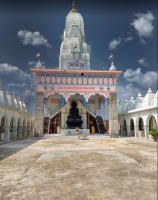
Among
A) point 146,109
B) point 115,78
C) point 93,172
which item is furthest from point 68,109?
point 93,172

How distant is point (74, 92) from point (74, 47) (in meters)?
11.8

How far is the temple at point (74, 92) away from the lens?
72.9ft

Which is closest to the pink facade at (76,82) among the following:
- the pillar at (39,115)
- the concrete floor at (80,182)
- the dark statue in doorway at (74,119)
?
the pillar at (39,115)

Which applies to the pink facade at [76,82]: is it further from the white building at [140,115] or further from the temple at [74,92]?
the white building at [140,115]

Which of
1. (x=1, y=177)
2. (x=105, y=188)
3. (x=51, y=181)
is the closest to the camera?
(x=105, y=188)

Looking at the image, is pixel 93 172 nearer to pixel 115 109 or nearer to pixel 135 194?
pixel 135 194

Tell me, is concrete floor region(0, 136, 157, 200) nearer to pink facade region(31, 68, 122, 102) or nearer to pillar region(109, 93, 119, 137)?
pillar region(109, 93, 119, 137)

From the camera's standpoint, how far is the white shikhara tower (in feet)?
98.5

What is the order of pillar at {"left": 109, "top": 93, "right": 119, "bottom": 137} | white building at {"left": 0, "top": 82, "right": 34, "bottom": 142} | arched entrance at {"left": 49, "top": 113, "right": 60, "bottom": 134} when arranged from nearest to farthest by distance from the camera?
white building at {"left": 0, "top": 82, "right": 34, "bottom": 142}
pillar at {"left": 109, "top": 93, "right": 119, "bottom": 137}
arched entrance at {"left": 49, "top": 113, "right": 60, "bottom": 134}

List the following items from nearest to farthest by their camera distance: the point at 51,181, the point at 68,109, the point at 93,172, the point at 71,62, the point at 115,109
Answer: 1. the point at 51,181
2. the point at 93,172
3. the point at 115,109
4. the point at 68,109
5. the point at 71,62

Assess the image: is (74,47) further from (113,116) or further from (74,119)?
(113,116)

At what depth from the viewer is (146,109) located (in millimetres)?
18125

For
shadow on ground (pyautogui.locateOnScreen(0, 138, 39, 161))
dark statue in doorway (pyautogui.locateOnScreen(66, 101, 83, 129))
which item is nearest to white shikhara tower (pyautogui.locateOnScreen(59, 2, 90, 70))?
dark statue in doorway (pyautogui.locateOnScreen(66, 101, 83, 129))

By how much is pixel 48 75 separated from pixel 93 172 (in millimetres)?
19230
